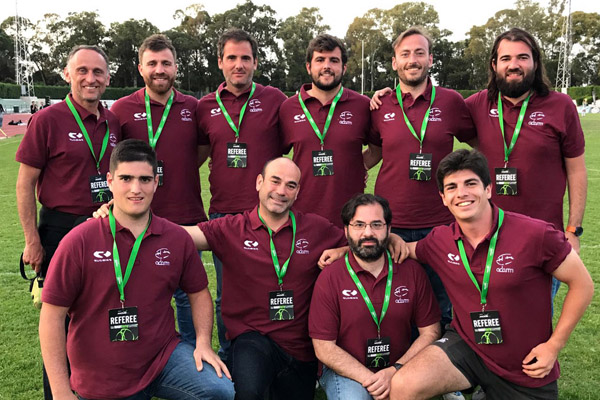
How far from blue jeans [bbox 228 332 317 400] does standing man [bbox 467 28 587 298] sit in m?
1.95

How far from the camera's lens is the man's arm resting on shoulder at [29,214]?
12.5 feet

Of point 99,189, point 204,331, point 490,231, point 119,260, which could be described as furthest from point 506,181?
point 99,189

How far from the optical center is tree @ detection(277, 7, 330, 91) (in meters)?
63.4

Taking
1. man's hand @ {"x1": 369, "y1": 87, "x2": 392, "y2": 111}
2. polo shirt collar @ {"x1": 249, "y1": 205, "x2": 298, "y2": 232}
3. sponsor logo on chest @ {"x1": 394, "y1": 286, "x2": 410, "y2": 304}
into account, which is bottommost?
sponsor logo on chest @ {"x1": 394, "y1": 286, "x2": 410, "y2": 304}

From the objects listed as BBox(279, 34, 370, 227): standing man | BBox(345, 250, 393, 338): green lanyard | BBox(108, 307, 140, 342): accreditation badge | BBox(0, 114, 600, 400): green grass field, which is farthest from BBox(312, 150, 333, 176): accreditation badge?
BBox(0, 114, 600, 400): green grass field

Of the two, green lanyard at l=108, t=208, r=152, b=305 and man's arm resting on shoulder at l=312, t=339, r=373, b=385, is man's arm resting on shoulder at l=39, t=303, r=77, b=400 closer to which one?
green lanyard at l=108, t=208, r=152, b=305

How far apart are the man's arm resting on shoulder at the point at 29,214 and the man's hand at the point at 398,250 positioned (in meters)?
2.51

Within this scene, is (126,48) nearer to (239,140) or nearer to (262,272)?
(239,140)

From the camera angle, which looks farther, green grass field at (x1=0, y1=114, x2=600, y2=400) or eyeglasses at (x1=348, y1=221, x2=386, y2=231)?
green grass field at (x1=0, y1=114, x2=600, y2=400)

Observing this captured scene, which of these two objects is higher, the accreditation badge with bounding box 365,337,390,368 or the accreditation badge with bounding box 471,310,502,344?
the accreditation badge with bounding box 471,310,502,344

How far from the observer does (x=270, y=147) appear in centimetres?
455

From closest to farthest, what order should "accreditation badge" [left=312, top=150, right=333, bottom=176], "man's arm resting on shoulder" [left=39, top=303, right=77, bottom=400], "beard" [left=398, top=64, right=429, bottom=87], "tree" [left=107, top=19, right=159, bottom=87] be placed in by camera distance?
"man's arm resting on shoulder" [left=39, top=303, right=77, bottom=400] → "beard" [left=398, top=64, right=429, bottom=87] → "accreditation badge" [left=312, top=150, right=333, bottom=176] → "tree" [left=107, top=19, right=159, bottom=87]

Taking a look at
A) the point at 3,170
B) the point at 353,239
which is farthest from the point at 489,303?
the point at 3,170

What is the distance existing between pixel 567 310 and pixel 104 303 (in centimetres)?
275
